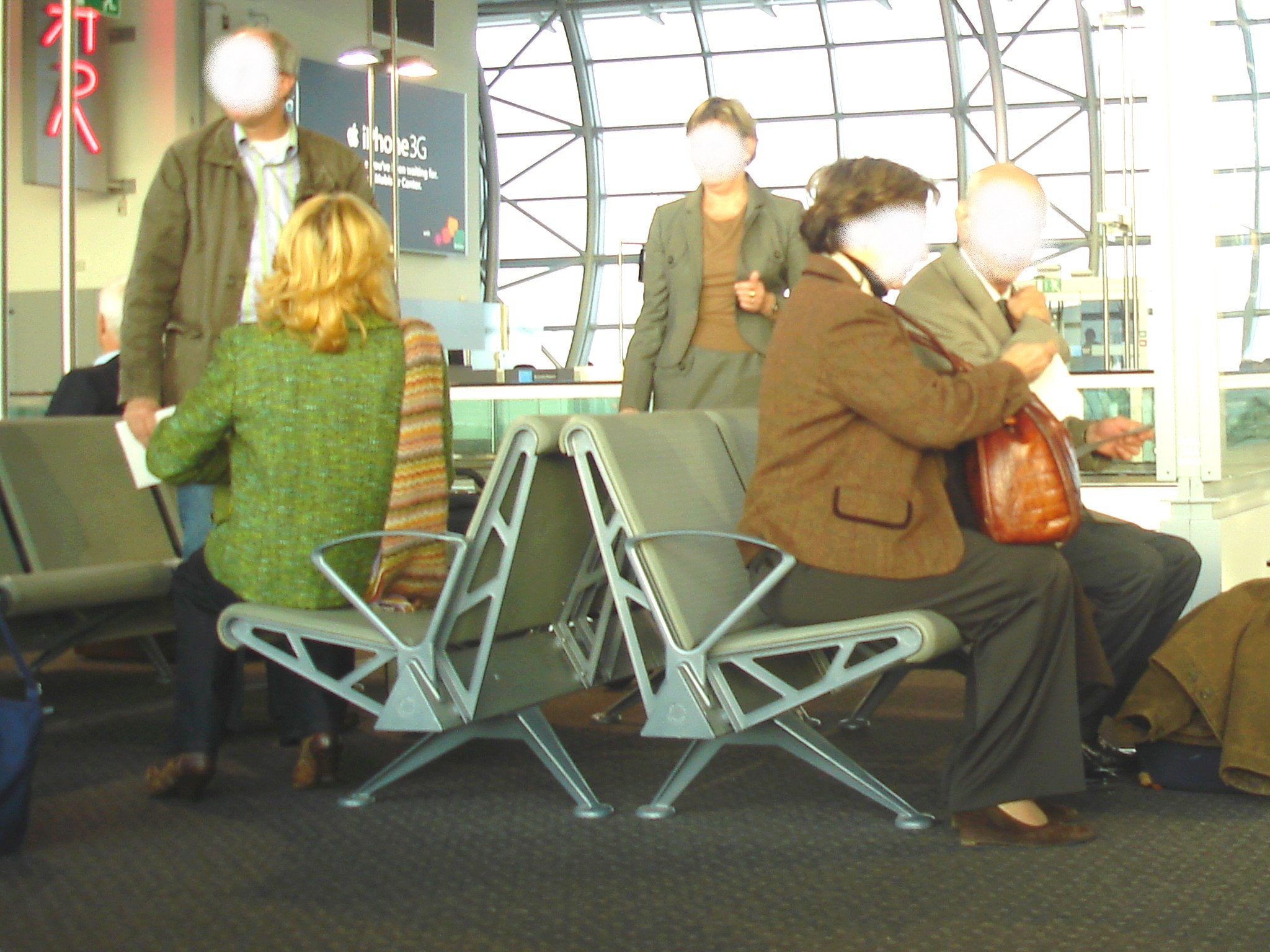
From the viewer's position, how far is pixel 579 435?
3.16 meters

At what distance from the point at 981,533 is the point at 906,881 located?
0.70 meters

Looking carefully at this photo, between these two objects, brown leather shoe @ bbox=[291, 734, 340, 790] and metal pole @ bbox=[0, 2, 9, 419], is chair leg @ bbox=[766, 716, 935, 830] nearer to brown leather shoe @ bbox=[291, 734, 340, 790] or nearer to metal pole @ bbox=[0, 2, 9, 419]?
brown leather shoe @ bbox=[291, 734, 340, 790]

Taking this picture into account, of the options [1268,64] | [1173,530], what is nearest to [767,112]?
[1268,64]

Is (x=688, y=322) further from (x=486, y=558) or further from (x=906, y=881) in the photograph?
(x=906, y=881)

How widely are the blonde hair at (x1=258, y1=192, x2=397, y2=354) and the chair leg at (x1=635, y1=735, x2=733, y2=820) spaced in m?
1.13

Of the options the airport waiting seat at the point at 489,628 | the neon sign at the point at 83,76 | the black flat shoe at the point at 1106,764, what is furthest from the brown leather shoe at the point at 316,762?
the neon sign at the point at 83,76

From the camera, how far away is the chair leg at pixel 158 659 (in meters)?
5.25

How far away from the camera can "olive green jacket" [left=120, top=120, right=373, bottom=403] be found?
3.75 meters

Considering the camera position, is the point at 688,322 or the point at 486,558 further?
the point at 688,322

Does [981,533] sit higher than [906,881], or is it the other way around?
[981,533]

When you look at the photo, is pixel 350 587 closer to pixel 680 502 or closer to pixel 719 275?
pixel 680 502

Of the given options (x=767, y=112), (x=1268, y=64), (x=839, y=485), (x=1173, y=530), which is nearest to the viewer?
(x=839, y=485)

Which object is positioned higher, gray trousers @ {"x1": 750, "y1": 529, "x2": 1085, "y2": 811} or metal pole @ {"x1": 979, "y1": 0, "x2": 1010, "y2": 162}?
metal pole @ {"x1": 979, "y1": 0, "x2": 1010, "y2": 162}

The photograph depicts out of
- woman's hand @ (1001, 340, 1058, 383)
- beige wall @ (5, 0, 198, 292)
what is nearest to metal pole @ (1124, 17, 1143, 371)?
beige wall @ (5, 0, 198, 292)
